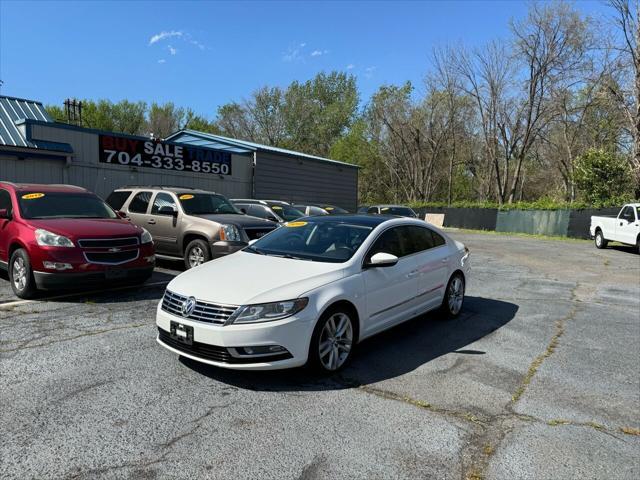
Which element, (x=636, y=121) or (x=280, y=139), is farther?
(x=280, y=139)

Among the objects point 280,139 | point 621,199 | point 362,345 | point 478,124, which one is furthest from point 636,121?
point 280,139

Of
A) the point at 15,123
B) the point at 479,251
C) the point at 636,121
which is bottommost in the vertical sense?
the point at 479,251

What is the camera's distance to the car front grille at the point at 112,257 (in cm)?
681

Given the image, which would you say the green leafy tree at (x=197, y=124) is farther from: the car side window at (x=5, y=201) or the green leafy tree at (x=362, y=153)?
the car side window at (x=5, y=201)

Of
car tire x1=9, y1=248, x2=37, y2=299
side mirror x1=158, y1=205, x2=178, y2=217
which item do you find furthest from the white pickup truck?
car tire x1=9, y1=248, x2=37, y2=299

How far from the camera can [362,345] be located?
5426 mm

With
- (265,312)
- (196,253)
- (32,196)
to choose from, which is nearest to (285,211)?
(196,253)

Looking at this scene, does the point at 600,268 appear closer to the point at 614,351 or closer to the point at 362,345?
the point at 614,351

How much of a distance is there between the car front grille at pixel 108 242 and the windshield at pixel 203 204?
8.03 feet

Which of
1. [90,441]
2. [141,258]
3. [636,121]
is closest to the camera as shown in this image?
[90,441]

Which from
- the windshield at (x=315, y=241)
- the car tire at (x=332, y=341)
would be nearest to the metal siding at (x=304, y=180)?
the windshield at (x=315, y=241)

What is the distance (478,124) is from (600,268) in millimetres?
33186

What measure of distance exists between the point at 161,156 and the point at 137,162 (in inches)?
42.7

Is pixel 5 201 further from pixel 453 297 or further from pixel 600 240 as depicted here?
pixel 600 240
